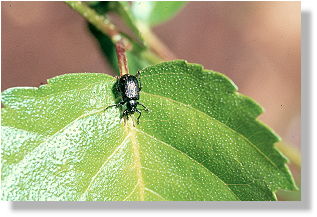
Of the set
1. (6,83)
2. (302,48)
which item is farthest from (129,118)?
(302,48)

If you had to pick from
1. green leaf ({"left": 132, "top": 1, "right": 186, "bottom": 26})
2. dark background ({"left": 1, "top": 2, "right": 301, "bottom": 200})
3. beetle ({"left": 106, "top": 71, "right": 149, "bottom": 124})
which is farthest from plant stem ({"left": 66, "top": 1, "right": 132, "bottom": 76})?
dark background ({"left": 1, "top": 2, "right": 301, "bottom": 200})

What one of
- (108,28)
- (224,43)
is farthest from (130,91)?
(224,43)

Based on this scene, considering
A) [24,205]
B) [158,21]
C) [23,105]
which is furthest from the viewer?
[158,21]

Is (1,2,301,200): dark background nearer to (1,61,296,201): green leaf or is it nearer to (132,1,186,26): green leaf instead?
(132,1,186,26): green leaf

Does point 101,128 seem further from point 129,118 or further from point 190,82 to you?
point 190,82

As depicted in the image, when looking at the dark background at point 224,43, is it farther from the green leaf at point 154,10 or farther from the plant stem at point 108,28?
the plant stem at point 108,28

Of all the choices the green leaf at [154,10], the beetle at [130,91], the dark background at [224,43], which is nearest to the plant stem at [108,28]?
the beetle at [130,91]
